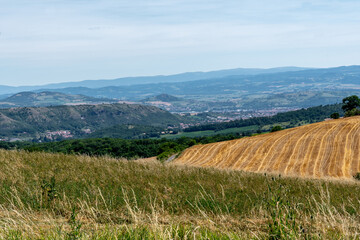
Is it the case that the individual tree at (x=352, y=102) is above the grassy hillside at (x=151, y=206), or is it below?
below

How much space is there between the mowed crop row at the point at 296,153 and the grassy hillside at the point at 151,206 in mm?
28662

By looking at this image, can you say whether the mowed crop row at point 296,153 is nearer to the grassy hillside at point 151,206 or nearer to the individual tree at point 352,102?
the grassy hillside at point 151,206

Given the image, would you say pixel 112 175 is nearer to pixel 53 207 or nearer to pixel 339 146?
pixel 53 207

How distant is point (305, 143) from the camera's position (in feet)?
165

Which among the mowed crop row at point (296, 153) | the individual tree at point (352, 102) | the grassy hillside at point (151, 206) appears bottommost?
the mowed crop row at point (296, 153)

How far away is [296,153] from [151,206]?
142 ft

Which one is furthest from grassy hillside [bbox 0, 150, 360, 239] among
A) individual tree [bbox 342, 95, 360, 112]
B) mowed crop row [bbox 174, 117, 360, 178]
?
individual tree [bbox 342, 95, 360, 112]

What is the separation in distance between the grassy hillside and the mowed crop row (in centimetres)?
2866

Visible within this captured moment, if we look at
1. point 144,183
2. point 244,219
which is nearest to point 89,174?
point 144,183

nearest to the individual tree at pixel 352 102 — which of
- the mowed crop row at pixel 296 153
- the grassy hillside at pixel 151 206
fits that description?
the mowed crop row at pixel 296 153

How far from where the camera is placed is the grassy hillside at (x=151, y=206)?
5840mm

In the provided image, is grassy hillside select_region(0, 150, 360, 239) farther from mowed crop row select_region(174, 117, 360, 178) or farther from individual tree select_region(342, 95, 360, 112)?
individual tree select_region(342, 95, 360, 112)

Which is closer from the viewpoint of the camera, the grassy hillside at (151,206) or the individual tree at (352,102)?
the grassy hillside at (151,206)

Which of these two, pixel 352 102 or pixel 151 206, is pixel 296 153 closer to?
pixel 151 206
